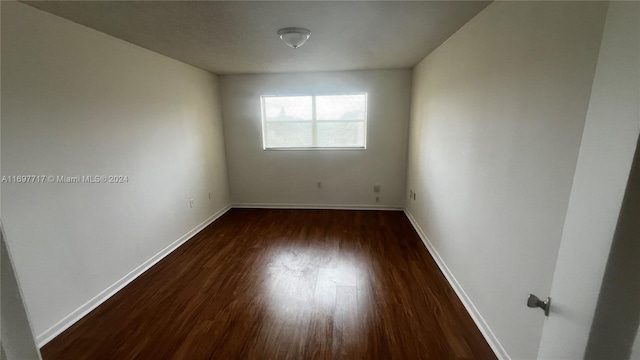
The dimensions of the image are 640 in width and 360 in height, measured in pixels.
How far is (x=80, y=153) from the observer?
1.96m

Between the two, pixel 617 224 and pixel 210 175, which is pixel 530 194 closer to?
pixel 617 224

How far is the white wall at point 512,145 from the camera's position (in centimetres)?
109

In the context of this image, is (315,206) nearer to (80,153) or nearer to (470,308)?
(470,308)

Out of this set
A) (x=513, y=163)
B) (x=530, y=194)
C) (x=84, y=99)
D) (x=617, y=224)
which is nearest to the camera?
(x=617, y=224)

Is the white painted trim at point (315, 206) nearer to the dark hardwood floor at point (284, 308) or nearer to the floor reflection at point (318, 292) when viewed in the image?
the dark hardwood floor at point (284, 308)

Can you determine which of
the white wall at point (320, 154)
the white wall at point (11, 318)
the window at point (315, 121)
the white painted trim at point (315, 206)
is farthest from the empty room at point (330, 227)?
the white painted trim at point (315, 206)

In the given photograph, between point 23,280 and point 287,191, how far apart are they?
3.13m

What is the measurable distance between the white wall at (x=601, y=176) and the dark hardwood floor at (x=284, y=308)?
1178mm

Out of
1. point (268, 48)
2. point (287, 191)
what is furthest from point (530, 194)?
point (287, 191)

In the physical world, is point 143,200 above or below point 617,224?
below

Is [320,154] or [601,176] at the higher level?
[601,176]

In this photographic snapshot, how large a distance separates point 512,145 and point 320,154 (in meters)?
2.99

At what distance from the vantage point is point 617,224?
56cm

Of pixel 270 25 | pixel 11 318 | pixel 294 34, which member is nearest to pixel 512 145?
pixel 294 34
